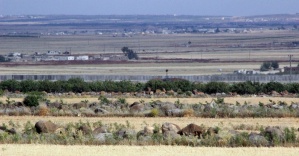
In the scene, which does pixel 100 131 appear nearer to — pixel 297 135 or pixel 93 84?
pixel 297 135

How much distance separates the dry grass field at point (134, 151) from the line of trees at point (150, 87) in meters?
21.1

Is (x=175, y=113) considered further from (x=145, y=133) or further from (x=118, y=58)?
(x=118, y=58)

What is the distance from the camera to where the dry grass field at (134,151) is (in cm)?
1645

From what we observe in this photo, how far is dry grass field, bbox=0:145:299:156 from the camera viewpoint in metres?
16.5

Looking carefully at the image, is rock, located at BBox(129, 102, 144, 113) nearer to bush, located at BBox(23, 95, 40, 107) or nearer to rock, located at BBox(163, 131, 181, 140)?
bush, located at BBox(23, 95, 40, 107)

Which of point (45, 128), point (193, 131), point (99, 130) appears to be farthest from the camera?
point (45, 128)

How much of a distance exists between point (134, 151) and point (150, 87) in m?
23.0

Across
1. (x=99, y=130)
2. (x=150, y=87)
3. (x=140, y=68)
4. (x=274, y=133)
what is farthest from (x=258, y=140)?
(x=140, y=68)

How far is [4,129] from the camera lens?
2022 cm

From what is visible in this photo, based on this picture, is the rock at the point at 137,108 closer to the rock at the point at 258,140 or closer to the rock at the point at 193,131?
the rock at the point at 193,131

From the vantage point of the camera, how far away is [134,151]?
55.4 feet

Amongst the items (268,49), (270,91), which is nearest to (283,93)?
(270,91)

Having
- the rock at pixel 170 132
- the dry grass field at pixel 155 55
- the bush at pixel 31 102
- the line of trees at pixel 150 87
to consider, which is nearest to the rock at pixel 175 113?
the bush at pixel 31 102

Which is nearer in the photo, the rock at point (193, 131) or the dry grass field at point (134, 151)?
the dry grass field at point (134, 151)
